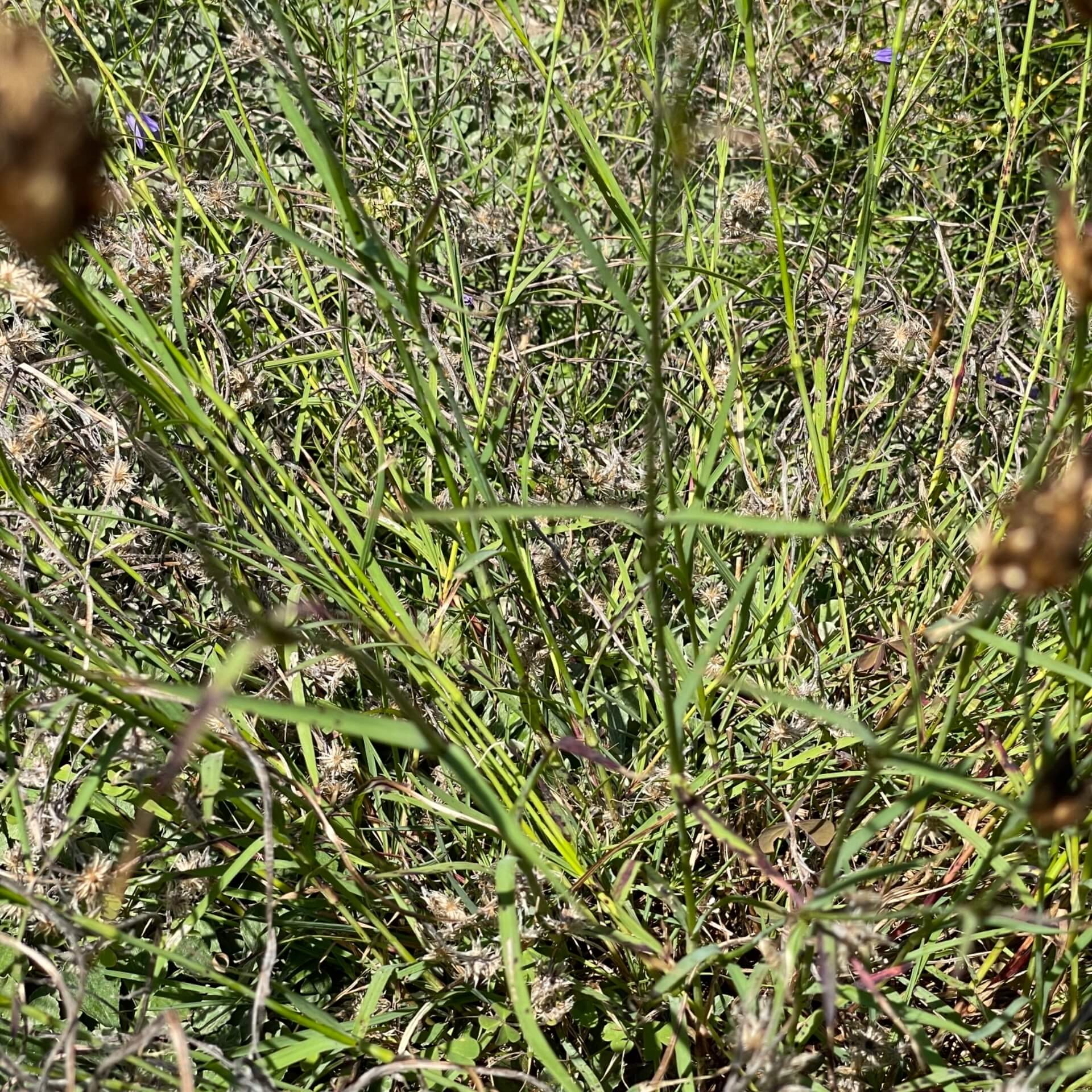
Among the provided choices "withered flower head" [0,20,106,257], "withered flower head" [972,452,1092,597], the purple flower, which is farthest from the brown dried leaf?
the purple flower

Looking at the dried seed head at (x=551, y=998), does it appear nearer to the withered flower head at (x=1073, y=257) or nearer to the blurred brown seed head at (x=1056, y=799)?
the blurred brown seed head at (x=1056, y=799)

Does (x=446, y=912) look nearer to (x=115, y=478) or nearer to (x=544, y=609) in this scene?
(x=544, y=609)

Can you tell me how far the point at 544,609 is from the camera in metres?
1.30

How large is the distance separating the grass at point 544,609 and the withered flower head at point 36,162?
172 millimetres

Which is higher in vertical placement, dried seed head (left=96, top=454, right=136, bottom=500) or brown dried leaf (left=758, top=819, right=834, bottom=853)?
dried seed head (left=96, top=454, right=136, bottom=500)

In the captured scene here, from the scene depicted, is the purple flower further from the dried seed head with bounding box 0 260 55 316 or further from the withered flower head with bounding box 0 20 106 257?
the withered flower head with bounding box 0 20 106 257

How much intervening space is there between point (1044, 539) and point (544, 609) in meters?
0.84

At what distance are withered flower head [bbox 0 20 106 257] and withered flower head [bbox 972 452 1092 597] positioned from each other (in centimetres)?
45

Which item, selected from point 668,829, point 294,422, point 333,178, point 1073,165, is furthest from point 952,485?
point 333,178

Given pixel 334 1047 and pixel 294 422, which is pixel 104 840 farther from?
pixel 294 422

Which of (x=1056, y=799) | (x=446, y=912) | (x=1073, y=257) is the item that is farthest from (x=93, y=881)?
(x=1073, y=257)

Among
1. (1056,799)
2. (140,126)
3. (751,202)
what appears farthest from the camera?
(140,126)

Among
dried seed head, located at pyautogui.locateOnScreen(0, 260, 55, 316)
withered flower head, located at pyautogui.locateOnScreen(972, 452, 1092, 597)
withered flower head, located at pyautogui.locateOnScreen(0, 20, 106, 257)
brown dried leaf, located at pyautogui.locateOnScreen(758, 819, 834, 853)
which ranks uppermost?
withered flower head, located at pyautogui.locateOnScreen(0, 20, 106, 257)

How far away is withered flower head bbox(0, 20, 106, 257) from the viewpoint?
42cm
